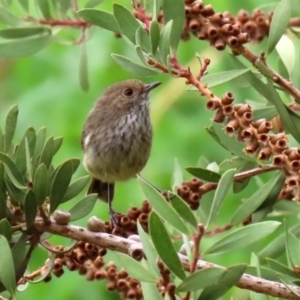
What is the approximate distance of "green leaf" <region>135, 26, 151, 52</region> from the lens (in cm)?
204

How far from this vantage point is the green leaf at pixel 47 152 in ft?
7.02

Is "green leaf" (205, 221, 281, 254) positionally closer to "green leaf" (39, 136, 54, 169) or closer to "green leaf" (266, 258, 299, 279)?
"green leaf" (266, 258, 299, 279)

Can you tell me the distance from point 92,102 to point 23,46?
1.89 metres

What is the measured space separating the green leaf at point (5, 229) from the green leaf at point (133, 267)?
39cm

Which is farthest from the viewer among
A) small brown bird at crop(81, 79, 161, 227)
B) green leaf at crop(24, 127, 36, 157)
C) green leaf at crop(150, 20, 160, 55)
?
small brown bird at crop(81, 79, 161, 227)

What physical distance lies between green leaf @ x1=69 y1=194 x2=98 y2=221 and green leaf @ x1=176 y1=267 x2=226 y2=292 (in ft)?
1.83

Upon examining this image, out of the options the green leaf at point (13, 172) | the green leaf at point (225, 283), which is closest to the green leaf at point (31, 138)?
the green leaf at point (13, 172)

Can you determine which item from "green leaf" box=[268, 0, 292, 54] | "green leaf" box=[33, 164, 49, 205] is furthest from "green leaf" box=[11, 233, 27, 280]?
"green leaf" box=[268, 0, 292, 54]

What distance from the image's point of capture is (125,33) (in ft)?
6.90

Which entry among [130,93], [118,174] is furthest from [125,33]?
[130,93]

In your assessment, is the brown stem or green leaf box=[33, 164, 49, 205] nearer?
the brown stem

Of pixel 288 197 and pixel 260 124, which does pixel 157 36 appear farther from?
pixel 288 197

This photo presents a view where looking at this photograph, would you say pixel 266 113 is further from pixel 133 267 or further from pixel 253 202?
pixel 133 267

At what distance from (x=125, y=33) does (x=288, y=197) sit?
0.72 m
